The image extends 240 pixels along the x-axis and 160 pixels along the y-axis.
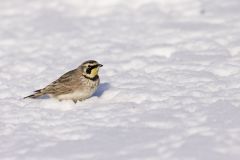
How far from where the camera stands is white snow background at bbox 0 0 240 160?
6.42 meters

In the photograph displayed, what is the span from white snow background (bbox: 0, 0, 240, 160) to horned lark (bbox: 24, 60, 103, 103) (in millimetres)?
101

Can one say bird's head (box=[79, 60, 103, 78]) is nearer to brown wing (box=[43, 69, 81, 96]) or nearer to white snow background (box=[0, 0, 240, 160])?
brown wing (box=[43, 69, 81, 96])

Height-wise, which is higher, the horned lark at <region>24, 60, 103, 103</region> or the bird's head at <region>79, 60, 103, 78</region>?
the bird's head at <region>79, 60, 103, 78</region>

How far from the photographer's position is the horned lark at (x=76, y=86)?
7.85 m

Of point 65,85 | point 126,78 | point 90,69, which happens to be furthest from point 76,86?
point 126,78

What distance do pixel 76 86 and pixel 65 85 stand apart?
0.43ft

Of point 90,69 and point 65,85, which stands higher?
point 90,69

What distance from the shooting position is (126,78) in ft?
28.4

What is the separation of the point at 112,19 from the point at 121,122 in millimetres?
4514

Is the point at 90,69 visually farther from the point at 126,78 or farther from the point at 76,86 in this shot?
the point at 126,78

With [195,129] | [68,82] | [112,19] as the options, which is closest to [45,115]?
[68,82]

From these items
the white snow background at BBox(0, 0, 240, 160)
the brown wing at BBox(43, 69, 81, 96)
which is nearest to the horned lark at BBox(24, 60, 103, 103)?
the brown wing at BBox(43, 69, 81, 96)

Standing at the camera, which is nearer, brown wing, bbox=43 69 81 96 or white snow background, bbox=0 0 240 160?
white snow background, bbox=0 0 240 160

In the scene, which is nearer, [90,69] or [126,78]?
[90,69]
